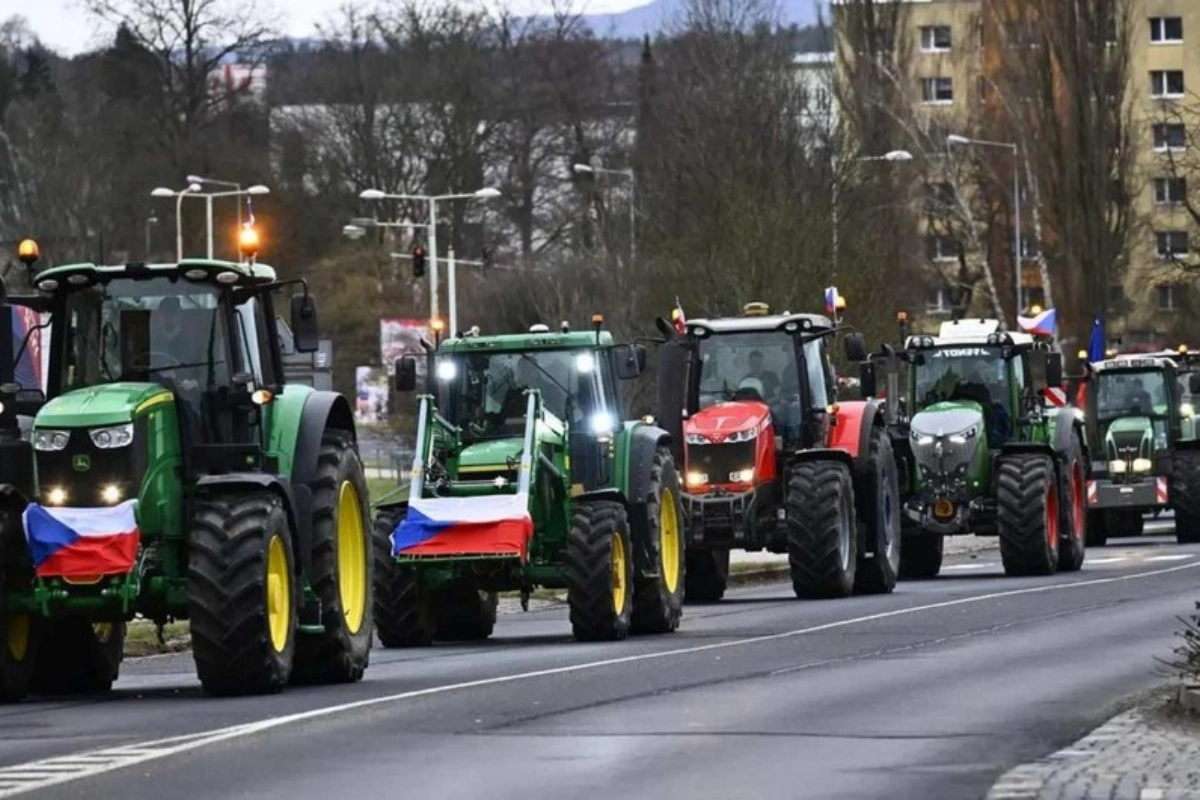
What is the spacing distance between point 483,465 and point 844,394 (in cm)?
2088

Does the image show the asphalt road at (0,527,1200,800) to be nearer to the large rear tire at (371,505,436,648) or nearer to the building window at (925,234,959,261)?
the large rear tire at (371,505,436,648)

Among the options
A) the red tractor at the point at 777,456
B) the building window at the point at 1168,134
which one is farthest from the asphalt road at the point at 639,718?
the building window at the point at 1168,134

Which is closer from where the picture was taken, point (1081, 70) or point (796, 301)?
point (796, 301)

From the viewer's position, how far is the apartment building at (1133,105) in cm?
9112

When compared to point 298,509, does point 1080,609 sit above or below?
below

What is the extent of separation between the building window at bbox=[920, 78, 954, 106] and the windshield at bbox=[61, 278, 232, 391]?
8069cm

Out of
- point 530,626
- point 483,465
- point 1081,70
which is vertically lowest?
point 530,626

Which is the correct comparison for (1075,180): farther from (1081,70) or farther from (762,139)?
(762,139)

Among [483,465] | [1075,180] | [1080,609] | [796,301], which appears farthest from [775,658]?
[1075,180]

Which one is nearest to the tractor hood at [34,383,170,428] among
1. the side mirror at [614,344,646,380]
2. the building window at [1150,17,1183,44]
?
the side mirror at [614,344,646,380]

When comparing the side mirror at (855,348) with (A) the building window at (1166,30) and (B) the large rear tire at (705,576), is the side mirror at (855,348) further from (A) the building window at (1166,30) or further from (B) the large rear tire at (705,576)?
(A) the building window at (1166,30)

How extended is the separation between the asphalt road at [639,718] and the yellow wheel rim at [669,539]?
513mm

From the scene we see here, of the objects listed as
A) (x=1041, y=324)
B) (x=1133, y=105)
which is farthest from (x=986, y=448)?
(x=1133, y=105)

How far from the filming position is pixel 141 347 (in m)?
19.7
